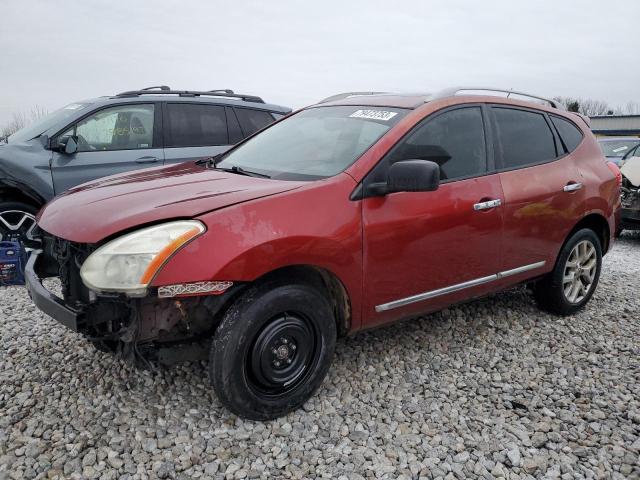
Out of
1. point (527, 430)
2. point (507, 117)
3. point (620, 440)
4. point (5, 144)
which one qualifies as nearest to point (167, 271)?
point (527, 430)

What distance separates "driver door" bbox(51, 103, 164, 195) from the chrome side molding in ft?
12.5

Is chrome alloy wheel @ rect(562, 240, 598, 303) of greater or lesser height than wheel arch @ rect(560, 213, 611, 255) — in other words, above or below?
below

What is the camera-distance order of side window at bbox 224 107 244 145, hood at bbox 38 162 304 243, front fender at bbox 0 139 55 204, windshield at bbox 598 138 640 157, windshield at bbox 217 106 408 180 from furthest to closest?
windshield at bbox 598 138 640 157 → side window at bbox 224 107 244 145 → front fender at bbox 0 139 55 204 → windshield at bbox 217 106 408 180 → hood at bbox 38 162 304 243

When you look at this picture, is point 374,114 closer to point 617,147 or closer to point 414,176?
point 414,176

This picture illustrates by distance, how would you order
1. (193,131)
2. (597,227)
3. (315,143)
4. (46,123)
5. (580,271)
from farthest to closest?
(193,131), (46,123), (597,227), (580,271), (315,143)

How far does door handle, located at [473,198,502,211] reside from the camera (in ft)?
10.9

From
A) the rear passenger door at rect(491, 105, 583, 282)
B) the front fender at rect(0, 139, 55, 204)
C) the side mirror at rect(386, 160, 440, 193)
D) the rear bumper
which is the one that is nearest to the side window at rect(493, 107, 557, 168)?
the rear passenger door at rect(491, 105, 583, 282)

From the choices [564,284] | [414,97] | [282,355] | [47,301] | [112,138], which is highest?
[414,97]

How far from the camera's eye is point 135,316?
2.38m

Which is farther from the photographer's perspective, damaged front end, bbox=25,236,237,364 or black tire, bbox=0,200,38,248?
black tire, bbox=0,200,38,248

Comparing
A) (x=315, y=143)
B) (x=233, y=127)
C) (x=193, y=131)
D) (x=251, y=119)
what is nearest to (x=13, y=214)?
(x=193, y=131)

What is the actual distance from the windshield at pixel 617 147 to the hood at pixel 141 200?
36.0ft

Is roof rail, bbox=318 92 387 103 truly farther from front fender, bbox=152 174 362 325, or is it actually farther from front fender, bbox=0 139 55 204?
front fender, bbox=0 139 55 204

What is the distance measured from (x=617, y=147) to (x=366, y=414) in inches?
465
